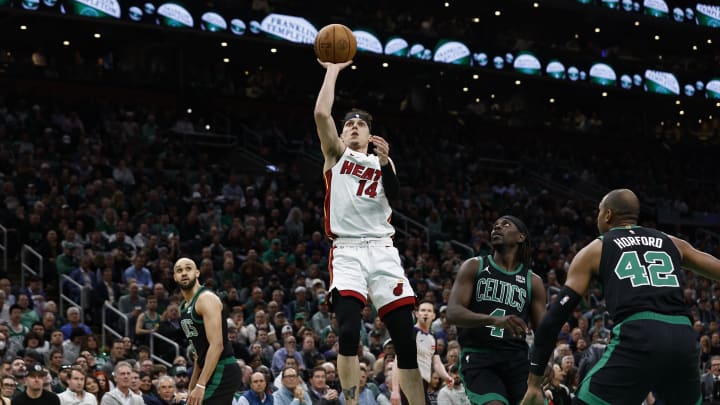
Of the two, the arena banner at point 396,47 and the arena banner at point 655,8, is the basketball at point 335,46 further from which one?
the arena banner at point 655,8

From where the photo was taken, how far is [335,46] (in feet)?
28.4

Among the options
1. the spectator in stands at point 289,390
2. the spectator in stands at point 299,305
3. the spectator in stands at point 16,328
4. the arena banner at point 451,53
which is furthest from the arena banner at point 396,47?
the spectator in stands at point 289,390

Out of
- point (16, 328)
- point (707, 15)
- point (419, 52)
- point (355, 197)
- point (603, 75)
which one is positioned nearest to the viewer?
point (355, 197)

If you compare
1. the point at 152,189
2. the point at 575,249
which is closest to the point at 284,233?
the point at 152,189

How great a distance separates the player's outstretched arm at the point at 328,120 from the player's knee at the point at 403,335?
134cm

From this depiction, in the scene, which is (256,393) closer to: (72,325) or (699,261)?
(72,325)

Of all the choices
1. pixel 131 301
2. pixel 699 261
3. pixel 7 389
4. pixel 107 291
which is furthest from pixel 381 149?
pixel 107 291

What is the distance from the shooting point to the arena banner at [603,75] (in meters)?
36.6

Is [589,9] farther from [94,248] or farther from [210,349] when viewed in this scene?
[210,349]

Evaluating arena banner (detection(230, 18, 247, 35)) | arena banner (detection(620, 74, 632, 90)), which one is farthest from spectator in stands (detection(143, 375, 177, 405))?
arena banner (detection(620, 74, 632, 90))

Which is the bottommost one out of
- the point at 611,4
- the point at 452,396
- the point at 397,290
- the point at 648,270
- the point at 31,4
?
the point at 452,396

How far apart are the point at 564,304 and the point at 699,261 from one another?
1.00 metres

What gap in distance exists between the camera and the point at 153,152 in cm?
2570

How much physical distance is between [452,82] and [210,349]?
30.0 m
